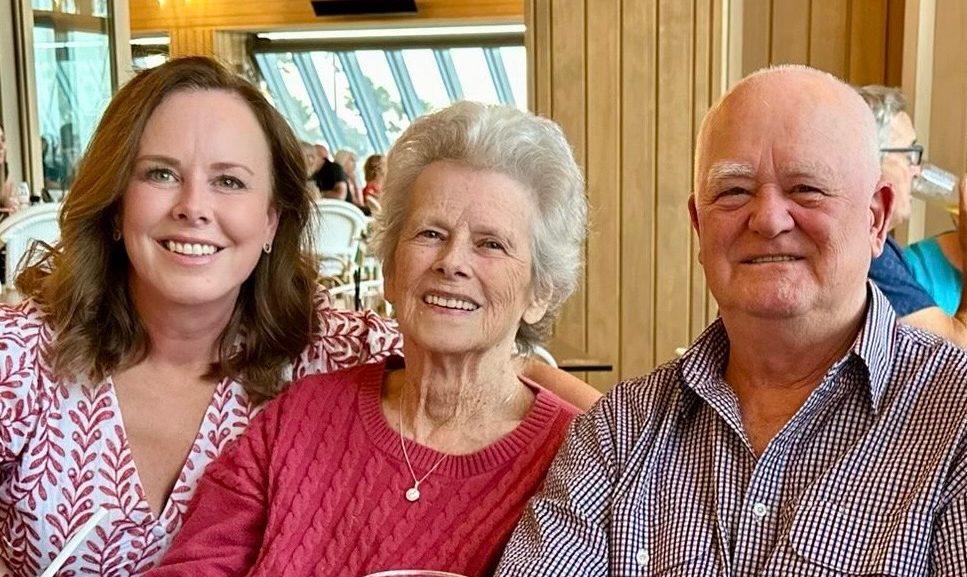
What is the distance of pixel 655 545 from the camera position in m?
1.26

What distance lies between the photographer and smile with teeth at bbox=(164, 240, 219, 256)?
158cm

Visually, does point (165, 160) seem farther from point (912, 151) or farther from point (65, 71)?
point (65, 71)

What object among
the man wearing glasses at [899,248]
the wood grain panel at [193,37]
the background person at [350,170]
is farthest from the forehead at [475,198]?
the wood grain panel at [193,37]

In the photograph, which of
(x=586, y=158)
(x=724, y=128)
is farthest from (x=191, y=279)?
(x=586, y=158)

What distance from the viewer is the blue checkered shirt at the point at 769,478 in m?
1.10

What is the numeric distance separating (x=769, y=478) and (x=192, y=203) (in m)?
0.94

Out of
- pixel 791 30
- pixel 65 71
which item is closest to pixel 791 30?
pixel 791 30

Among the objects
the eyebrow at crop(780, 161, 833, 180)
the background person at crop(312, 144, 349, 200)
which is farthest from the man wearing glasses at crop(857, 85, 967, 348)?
the background person at crop(312, 144, 349, 200)

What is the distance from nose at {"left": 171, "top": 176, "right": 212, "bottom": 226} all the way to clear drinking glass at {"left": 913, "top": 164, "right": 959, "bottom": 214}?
183cm

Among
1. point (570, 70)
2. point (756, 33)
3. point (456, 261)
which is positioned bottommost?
point (456, 261)

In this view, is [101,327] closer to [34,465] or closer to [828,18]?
[34,465]

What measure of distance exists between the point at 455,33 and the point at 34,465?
11.2m

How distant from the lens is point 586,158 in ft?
10.9

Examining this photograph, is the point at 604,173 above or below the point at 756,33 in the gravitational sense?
below
